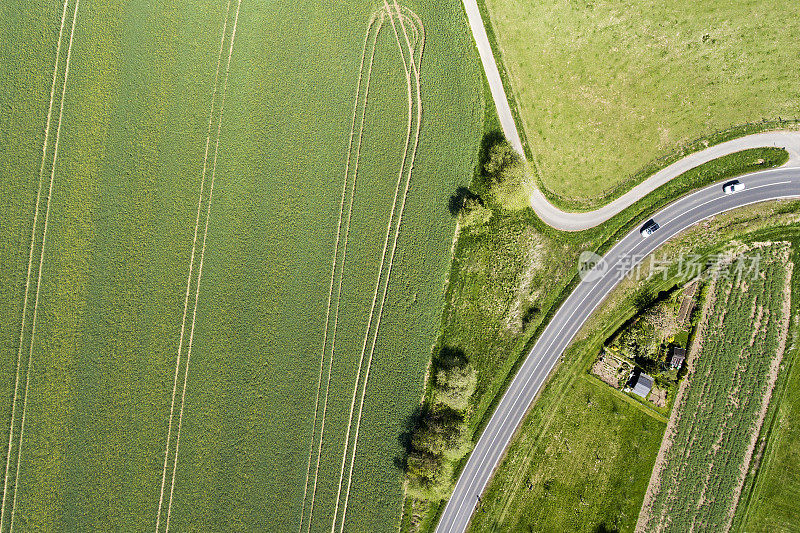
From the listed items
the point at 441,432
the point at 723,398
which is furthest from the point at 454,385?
→ the point at 723,398

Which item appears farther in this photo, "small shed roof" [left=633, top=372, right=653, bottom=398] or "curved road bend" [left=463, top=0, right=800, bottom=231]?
"curved road bend" [left=463, top=0, right=800, bottom=231]

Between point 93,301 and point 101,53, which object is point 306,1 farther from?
point 93,301

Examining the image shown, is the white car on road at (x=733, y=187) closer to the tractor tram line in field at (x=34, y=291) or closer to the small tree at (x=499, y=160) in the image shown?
the small tree at (x=499, y=160)

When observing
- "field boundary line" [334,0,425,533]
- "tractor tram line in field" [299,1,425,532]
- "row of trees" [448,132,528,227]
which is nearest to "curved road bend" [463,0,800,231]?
"row of trees" [448,132,528,227]

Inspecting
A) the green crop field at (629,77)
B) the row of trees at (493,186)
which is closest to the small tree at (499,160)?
the row of trees at (493,186)

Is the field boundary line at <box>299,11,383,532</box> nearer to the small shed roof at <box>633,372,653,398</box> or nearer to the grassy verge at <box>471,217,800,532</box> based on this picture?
the grassy verge at <box>471,217,800,532</box>

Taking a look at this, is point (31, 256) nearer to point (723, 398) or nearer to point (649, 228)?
point (649, 228)

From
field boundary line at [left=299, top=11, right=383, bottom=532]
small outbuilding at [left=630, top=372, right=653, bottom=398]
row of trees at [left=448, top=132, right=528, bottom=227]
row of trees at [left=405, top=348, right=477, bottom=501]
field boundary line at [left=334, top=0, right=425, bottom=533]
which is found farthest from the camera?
small outbuilding at [left=630, top=372, right=653, bottom=398]

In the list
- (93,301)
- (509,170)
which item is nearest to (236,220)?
(93,301)
